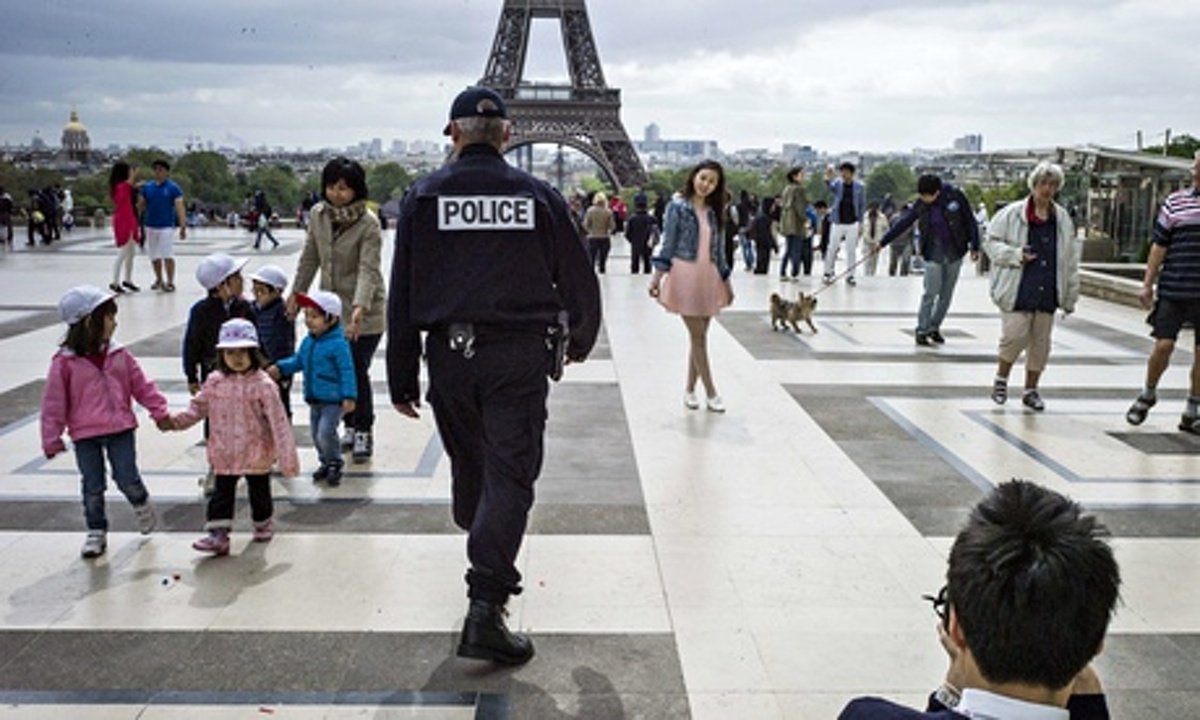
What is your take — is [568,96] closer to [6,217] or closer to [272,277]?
[6,217]

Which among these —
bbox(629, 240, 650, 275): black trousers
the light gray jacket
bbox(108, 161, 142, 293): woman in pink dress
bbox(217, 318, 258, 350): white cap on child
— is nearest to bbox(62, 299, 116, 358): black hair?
bbox(217, 318, 258, 350): white cap on child

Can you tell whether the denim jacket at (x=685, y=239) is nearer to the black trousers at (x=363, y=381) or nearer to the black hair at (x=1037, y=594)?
the black trousers at (x=363, y=381)

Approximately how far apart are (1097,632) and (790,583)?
3077mm

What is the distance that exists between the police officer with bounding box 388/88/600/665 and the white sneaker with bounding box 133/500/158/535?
1895 mm

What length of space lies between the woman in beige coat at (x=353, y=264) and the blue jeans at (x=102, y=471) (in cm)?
137

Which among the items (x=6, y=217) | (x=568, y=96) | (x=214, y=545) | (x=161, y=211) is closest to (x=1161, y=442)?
(x=214, y=545)

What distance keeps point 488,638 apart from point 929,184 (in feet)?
27.6

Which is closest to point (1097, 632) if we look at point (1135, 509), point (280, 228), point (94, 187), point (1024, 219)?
point (1135, 509)

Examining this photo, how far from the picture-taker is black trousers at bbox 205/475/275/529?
16.2 feet

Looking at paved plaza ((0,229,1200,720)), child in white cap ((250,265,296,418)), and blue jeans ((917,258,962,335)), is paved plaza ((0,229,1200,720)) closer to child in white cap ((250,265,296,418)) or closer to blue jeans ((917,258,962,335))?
child in white cap ((250,265,296,418))

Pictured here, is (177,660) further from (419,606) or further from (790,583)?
(790,583)

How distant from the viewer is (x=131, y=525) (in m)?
5.36

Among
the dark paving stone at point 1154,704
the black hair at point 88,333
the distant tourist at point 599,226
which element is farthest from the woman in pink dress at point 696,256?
the distant tourist at point 599,226

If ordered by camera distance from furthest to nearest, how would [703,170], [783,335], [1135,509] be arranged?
[783,335] < [703,170] < [1135,509]
